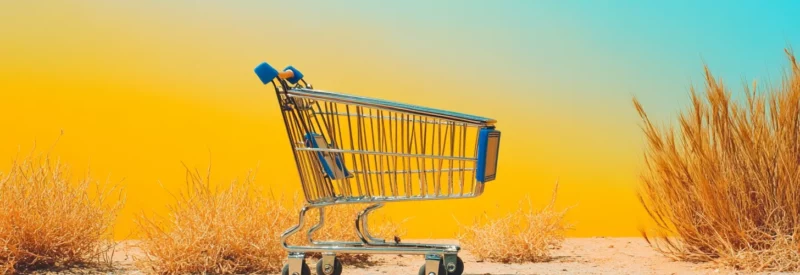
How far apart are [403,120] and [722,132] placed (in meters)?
3.37

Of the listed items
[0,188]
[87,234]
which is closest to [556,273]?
[87,234]

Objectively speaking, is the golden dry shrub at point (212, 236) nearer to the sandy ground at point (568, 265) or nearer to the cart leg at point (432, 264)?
the sandy ground at point (568, 265)

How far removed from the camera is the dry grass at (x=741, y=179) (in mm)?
6406

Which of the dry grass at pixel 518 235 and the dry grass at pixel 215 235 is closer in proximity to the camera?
the dry grass at pixel 215 235

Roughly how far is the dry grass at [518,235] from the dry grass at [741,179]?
1144 millimetres

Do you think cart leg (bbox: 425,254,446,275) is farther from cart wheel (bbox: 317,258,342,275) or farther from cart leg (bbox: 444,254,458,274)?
cart wheel (bbox: 317,258,342,275)

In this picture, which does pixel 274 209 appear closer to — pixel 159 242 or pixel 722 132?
pixel 159 242

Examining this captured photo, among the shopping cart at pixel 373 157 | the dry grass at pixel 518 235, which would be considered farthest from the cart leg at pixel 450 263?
the dry grass at pixel 518 235

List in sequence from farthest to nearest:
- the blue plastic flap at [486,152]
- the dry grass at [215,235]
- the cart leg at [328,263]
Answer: the dry grass at [215,235]
the cart leg at [328,263]
the blue plastic flap at [486,152]

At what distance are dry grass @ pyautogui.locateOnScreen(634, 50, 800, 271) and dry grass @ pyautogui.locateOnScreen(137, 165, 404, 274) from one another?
3533 millimetres

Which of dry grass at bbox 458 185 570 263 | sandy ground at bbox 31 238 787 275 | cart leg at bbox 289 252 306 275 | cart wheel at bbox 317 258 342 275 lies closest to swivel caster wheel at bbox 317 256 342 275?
cart wheel at bbox 317 258 342 275

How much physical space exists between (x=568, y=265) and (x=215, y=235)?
10.2 ft

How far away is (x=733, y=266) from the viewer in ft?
21.2

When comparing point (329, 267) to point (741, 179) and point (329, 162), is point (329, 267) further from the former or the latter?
point (741, 179)
